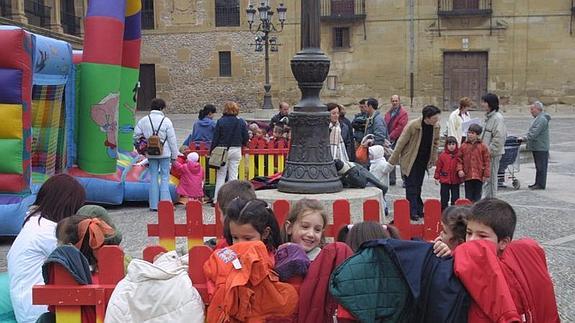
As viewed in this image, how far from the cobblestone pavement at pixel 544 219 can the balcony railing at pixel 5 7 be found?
60.2 ft

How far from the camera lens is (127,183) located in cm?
999

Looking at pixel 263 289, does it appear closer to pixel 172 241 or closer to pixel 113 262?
pixel 113 262

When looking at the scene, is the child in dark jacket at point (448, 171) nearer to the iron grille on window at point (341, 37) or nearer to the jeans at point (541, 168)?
the jeans at point (541, 168)

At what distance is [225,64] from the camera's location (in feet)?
120

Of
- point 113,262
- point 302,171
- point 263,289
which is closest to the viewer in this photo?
point 263,289

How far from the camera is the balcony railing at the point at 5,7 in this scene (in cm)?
2545

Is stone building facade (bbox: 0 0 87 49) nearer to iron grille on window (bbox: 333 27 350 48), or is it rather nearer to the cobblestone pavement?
iron grille on window (bbox: 333 27 350 48)

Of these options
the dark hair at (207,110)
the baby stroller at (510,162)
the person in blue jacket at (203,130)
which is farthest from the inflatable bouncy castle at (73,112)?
the baby stroller at (510,162)

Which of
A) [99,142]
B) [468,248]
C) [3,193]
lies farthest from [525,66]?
[468,248]

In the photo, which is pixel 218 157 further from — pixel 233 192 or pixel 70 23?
pixel 70 23

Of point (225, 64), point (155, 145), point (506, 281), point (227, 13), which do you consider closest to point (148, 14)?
point (227, 13)

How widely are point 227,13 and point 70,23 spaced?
8.00m

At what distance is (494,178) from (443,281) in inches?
285

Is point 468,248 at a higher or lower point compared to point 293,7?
lower
